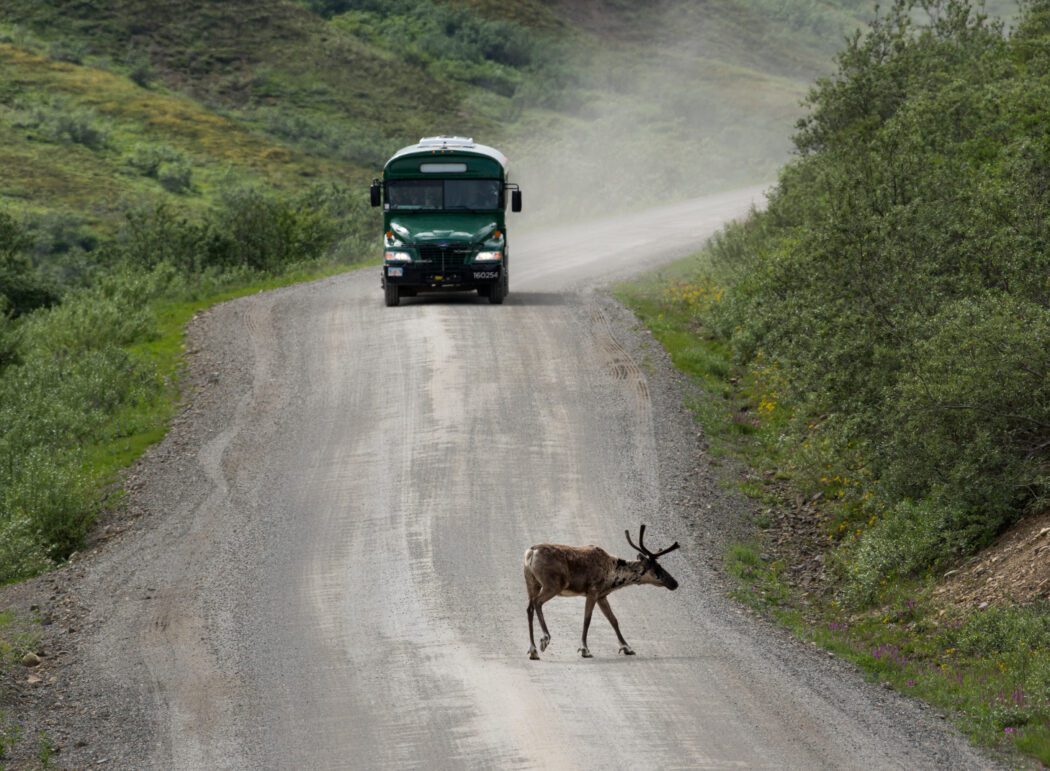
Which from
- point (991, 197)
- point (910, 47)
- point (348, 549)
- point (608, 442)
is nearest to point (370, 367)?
point (608, 442)

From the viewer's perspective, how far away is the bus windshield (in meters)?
30.2

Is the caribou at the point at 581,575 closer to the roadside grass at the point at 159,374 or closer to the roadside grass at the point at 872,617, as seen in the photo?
the roadside grass at the point at 872,617

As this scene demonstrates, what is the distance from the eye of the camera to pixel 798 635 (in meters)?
15.4

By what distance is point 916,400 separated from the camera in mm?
16906

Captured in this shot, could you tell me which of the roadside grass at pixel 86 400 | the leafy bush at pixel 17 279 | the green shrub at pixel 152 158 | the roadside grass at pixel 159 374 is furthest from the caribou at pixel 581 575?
the green shrub at pixel 152 158

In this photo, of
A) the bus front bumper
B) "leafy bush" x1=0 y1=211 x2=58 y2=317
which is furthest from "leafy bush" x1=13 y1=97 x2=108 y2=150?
the bus front bumper

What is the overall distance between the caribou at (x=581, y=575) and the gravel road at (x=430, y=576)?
2.03ft

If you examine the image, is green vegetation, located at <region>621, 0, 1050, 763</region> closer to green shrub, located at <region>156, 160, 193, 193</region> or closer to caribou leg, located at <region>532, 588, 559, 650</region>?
caribou leg, located at <region>532, 588, 559, 650</region>

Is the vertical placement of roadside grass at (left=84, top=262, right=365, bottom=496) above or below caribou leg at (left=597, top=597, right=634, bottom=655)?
above

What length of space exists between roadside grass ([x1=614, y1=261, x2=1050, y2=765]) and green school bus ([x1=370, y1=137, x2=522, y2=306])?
5990 mm

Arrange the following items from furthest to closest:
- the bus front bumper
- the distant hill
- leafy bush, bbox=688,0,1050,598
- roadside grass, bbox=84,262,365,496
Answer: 1. the distant hill
2. the bus front bumper
3. roadside grass, bbox=84,262,365,496
4. leafy bush, bbox=688,0,1050,598

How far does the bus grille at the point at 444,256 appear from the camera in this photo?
30.1 meters

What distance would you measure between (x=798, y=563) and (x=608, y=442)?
195 inches

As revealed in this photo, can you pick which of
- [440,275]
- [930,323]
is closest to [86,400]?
[440,275]
